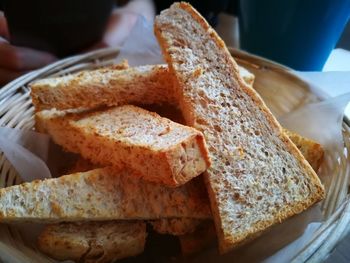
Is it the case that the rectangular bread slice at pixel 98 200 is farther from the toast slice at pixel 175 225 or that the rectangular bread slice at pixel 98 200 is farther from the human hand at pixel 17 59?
the human hand at pixel 17 59

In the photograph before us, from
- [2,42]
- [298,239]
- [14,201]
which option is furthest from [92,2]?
[298,239]

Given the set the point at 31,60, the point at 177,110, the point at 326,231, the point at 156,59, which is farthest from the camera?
the point at 31,60

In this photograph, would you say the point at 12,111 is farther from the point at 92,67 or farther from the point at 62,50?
the point at 62,50

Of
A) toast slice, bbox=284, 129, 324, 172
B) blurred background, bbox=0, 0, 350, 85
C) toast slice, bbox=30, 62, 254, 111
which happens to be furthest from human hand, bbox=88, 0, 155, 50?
toast slice, bbox=284, 129, 324, 172

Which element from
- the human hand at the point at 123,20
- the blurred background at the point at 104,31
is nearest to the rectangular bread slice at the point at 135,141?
the blurred background at the point at 104,31

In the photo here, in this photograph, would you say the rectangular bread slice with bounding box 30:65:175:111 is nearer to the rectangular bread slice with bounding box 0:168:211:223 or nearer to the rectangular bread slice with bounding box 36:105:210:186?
the rectangular bread slice with bounding box 36:105:210:186

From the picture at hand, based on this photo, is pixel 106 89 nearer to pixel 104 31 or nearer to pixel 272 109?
pixel 272 109

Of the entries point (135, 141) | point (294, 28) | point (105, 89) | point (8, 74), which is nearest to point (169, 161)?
point (135, 141)
